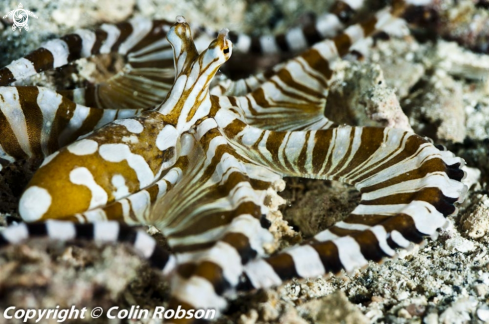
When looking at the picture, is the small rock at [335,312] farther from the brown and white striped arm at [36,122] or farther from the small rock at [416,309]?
the brown and white striped arm at [36,122]

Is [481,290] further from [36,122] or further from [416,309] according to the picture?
[36,122]

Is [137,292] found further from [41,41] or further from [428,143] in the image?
[41,41]

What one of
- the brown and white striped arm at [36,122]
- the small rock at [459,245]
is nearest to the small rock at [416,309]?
the small rock at [459,245]

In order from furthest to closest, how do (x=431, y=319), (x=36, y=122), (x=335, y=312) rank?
1. (x=36, y=122)
2. (x=431, y=319)
3. (x=335, y=312)

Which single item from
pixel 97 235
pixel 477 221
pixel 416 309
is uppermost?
pixel 97 235

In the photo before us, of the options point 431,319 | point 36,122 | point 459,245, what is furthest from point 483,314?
point 36,122

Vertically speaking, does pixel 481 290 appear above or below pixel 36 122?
below

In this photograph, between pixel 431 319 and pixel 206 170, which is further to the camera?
pixel 206 170

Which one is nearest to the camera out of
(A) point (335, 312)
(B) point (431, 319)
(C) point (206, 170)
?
(A) point (335, 312)
